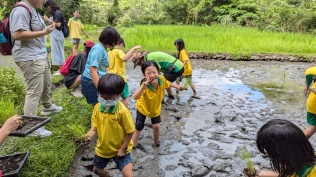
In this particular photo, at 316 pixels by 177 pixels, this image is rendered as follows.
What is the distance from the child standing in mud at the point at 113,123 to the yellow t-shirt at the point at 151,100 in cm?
93

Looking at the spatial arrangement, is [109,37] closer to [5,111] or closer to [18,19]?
[18,19]

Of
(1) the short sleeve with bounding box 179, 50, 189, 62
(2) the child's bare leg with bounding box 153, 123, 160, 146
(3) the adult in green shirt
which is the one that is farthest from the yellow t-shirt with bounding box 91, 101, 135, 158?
(1) the short sleeve with bounding box 179, 50, 189, 62

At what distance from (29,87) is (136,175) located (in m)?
1.74

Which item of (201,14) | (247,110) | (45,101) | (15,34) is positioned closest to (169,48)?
(247,110)

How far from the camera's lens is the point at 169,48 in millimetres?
10391

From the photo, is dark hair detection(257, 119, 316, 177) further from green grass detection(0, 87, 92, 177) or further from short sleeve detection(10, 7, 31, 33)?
short sleeve detection(10, 7, 31, 33)

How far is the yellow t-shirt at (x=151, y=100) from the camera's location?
3.53 m

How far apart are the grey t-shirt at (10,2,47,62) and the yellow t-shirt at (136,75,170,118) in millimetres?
1404

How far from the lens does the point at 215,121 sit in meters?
4.79

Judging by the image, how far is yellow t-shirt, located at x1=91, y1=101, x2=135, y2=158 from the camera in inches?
101

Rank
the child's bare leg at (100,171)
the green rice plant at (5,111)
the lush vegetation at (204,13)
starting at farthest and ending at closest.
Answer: the lush vegetation at (204,13) < the green rice plant at (5,111) < the child's bare leg at (100,171)

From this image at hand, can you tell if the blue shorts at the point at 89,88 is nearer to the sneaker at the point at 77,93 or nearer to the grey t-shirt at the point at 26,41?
the grey t-shirt at the point at 26,41

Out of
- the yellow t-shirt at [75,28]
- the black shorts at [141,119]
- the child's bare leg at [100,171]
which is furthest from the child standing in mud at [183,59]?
the yellow t-shirt at [75,28]

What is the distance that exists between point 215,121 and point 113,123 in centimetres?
261
